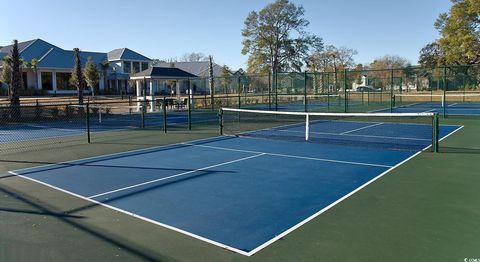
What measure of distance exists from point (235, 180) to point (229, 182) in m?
0.22

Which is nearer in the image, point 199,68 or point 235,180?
point 235,180

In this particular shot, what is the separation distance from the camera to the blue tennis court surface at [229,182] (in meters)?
6.17

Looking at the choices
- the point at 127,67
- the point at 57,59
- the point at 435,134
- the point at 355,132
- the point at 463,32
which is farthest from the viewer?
the point at 127,67

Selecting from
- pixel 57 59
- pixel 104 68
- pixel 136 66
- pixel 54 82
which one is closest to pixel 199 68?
pixel 136 66

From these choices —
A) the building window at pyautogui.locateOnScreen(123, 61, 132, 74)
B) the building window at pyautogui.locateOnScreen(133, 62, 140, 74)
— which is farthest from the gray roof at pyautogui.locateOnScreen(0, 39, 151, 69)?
the building window at pyautogui.locateOnScreen(133, 62, 140, 74)

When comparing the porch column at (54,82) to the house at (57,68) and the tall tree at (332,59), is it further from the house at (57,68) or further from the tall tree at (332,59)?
the tall tree at (332,59)

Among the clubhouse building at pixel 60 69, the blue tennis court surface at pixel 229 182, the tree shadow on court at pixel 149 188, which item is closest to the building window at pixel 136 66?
the clubhouse building at pixel 60 69

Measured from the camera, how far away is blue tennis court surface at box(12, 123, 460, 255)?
6.17 m

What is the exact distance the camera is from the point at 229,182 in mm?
8734

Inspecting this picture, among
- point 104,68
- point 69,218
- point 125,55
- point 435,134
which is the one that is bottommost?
point 69,218

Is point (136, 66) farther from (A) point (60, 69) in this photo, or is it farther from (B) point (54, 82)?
(B) point (54, 82)

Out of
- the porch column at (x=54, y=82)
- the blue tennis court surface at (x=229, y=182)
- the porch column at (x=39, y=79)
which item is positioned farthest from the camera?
the porch column at (x=54, y=82)

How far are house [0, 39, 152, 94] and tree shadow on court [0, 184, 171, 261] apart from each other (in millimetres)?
48649

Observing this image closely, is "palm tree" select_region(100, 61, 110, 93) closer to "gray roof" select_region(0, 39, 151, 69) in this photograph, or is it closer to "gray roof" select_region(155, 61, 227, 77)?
"gray roof" select_region(0, 39, 151, 69)
